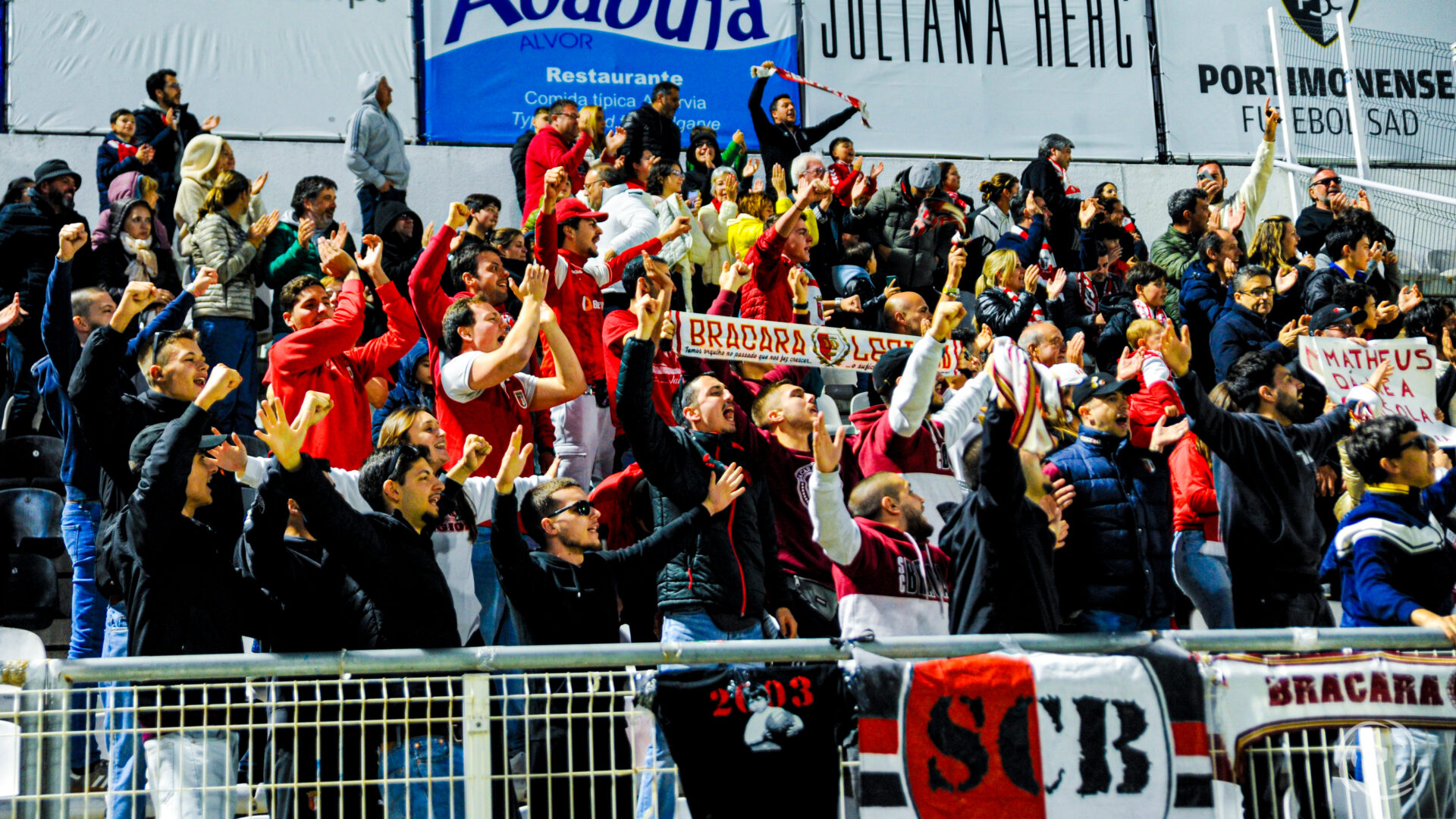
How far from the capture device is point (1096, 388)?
598cm

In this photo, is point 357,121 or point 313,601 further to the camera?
point 357,121

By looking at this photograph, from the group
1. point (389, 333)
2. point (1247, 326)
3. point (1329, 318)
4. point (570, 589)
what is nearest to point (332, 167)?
point (389, 333)

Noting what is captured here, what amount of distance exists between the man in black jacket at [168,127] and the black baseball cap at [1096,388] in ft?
22.8

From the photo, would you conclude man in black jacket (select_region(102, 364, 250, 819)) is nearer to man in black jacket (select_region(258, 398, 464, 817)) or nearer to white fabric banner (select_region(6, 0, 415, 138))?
man in black jacket (select_region(258, 398, 464, 817))

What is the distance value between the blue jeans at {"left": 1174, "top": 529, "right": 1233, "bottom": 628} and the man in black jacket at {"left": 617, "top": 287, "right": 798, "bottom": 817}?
1.86 metres

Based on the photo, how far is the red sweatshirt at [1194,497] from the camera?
654 cm

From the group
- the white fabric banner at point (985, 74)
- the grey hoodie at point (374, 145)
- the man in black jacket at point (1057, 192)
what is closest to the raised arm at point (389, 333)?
the grey hoodie at point (374, 145)

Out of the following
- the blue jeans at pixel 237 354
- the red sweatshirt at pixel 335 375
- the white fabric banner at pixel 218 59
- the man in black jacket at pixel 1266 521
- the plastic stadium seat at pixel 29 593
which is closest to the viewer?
the man in black jacket at pixel 1266 521

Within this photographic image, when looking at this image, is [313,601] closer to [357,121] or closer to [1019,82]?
[357,121]

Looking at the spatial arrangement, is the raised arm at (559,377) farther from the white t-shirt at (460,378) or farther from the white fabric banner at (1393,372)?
the white fabric banner at (1393,372)

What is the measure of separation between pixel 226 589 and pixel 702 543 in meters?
1.58

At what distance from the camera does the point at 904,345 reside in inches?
320

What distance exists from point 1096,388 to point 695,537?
1794 millimetres

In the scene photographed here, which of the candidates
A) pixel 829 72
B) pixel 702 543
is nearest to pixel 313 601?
pixel 702 543
